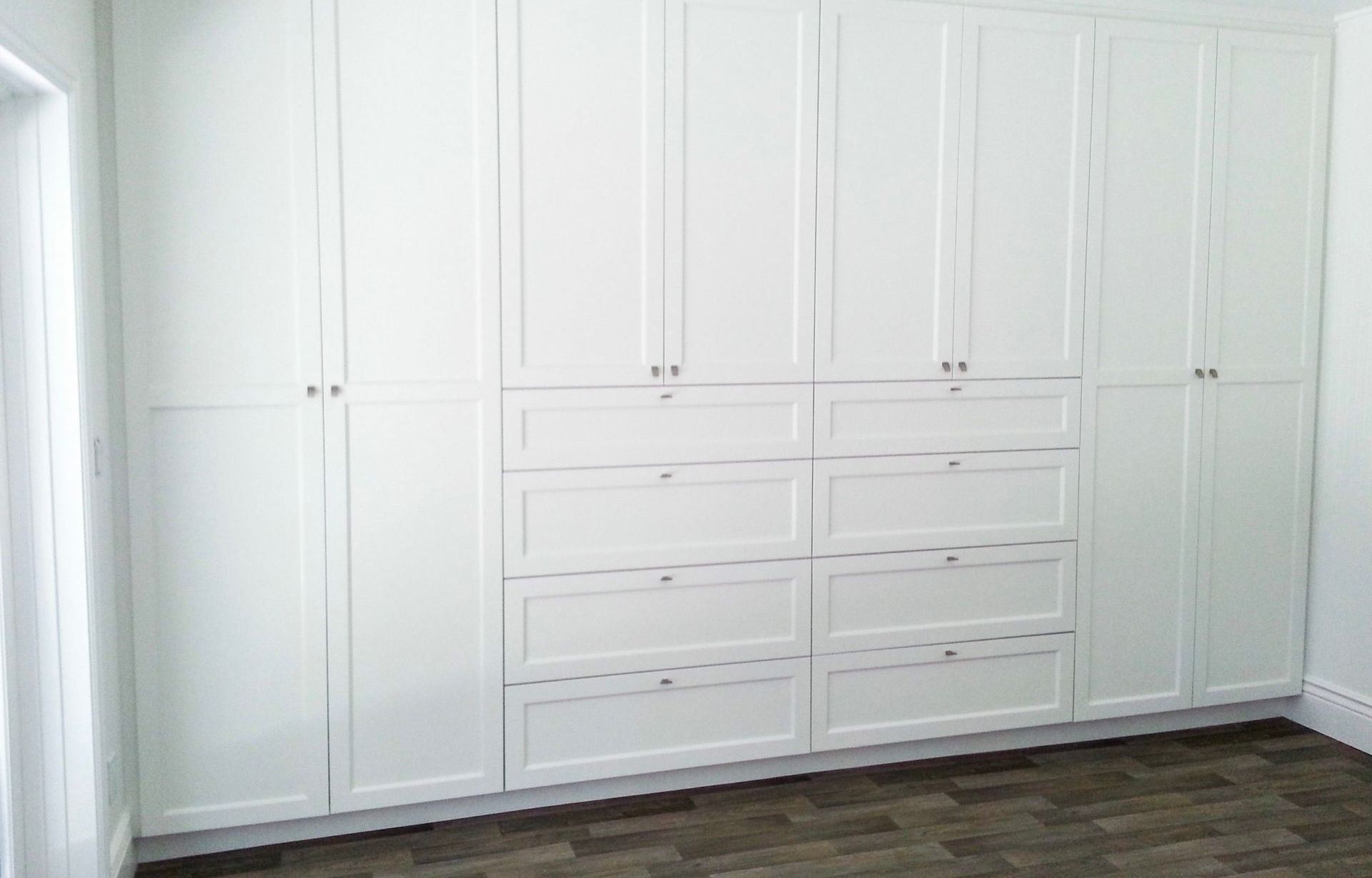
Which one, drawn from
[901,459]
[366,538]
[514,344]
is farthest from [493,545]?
[901,459]

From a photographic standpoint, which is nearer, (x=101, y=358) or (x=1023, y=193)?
(x=101, y=358)

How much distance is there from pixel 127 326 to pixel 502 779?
4.71 ft

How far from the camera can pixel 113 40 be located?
102 inches

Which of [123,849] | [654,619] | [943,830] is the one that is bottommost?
[943,830]

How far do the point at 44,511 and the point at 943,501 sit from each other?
2.26 m

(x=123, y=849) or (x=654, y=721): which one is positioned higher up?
(x=654, y=721)

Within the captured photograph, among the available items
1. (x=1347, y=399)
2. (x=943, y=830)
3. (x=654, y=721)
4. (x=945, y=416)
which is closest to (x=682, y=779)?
(x=654, y=721)

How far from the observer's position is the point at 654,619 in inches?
123

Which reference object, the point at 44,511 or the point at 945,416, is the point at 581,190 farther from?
the point at 44,511

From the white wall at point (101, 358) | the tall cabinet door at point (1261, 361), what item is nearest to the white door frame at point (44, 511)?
the white wall at point (101, 358)

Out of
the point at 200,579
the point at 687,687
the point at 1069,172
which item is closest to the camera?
the point at 200,579

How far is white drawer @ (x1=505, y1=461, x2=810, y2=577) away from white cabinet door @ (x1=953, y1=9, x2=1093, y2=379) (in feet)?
2.26

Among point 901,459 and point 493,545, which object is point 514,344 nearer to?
point 493,545

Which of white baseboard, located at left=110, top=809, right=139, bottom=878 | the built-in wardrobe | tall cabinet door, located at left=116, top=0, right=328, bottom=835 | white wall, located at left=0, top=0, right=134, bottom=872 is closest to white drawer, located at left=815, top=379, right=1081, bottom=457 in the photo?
the built-in wardrobe
